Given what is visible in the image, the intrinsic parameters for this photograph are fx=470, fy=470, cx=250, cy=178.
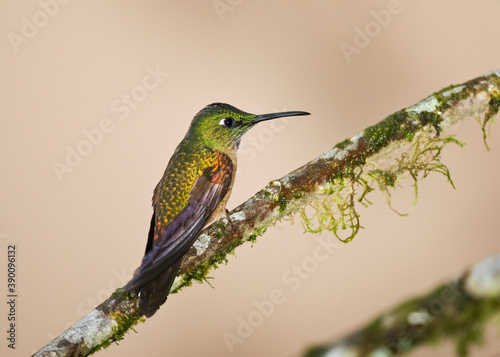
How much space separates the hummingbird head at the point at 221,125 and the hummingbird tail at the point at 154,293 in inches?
29.6

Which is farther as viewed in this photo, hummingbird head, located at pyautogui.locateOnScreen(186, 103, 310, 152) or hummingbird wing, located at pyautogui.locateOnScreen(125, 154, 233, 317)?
hummingbird head, located at pyautogui.locateOnScreen(186, 103, 310, 152)

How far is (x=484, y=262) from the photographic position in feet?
2.31

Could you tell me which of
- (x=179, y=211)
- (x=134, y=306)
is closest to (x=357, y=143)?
(x=179, y=211)

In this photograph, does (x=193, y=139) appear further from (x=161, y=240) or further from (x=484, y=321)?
(x=484, y=321)

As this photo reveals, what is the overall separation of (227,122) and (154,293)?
3.00 feet

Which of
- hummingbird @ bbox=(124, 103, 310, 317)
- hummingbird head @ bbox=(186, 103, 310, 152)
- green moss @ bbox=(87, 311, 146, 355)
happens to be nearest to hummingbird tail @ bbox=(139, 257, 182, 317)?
hummingbird @ bbox=(124, 103, 310, 317)

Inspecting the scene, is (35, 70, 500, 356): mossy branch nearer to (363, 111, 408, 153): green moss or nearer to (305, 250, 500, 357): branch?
(363, 111, 408, 153): green moss

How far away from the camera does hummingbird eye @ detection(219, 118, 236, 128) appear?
2154 millimetres

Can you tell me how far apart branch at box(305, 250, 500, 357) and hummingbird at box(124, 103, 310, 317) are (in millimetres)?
895

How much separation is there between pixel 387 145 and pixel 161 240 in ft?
3.08

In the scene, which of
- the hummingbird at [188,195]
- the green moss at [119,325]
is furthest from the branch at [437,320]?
the green moss at [119,325]

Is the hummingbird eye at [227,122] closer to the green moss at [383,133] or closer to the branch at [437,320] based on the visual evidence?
the green moss at [383,133]

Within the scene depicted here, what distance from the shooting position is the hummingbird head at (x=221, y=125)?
215 centimetres

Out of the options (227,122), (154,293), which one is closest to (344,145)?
(227,122)
